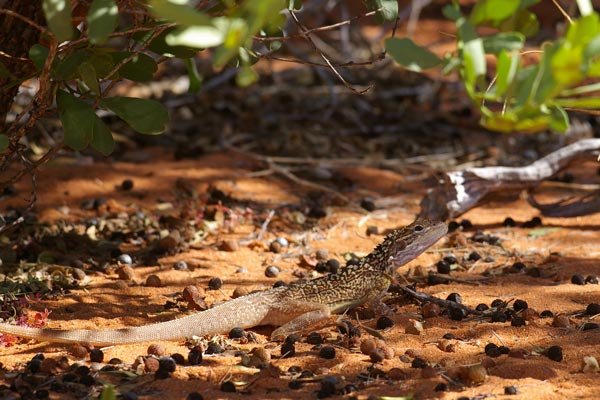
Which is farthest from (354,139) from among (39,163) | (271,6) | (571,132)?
(271,6)

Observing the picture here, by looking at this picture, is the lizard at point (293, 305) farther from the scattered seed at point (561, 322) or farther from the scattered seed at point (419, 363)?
the scattered seed at point (561, 322)

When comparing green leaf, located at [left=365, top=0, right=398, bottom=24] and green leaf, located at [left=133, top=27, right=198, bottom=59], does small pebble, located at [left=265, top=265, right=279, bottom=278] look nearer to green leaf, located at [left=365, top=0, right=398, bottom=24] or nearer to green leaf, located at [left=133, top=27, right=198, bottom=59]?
green leaf, located at [left=133, top=27, right=198, bottom=59]

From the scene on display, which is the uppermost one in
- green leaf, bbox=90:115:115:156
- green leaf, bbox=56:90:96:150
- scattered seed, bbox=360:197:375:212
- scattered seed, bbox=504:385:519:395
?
green leaf, bbox=56:90:96:150

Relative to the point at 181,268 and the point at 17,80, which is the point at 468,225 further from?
the point at 17,80

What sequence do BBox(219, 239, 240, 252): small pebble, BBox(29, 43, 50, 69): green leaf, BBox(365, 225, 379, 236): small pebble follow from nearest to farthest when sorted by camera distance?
BBox(29, 43, 50, 69): green leaf
BBox(219, 239, 240, 252): small pebble
BBox(365, 225, 379, 236): small pebble

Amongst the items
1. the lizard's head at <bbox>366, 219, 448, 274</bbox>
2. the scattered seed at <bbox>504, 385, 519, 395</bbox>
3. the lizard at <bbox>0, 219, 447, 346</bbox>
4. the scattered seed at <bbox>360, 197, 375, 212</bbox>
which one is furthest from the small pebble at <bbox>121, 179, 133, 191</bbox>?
the scattered seed at <bbox>504, 385, 519, 395</bbox>

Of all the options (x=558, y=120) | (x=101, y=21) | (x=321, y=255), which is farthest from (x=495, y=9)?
(x=321, y=255)

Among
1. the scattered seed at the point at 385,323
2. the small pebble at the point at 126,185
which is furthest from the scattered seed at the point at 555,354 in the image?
the small pebble at the point at 126,185
